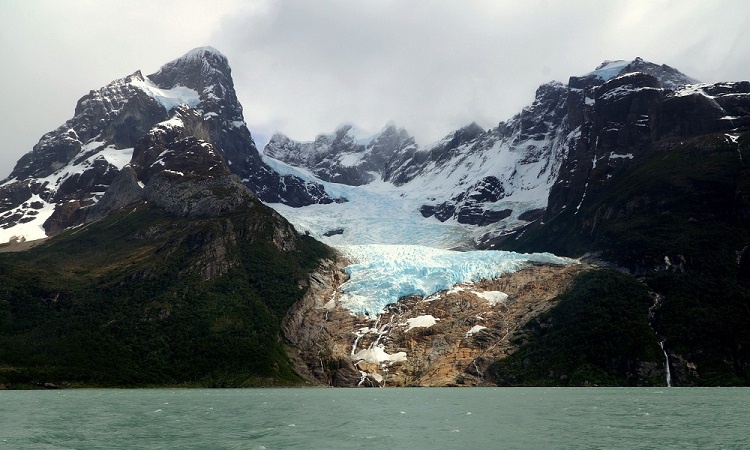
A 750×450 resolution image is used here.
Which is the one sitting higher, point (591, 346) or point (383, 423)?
point (591, 346)

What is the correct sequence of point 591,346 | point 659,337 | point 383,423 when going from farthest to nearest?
1. point 591,346
2. point 659,337
3. point 383,423

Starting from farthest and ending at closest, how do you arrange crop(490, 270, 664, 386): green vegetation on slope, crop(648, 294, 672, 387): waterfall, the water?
crop(490, 270, 664, 386): green vegetation on slope → crop(648, 294, 672, 387): waterfall → the water

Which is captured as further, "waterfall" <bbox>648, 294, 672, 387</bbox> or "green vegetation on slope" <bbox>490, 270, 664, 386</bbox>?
"green vegetation on slope" <bbox>490, 270, 664, 386</bbox>

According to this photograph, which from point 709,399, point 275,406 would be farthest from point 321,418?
point 709,399

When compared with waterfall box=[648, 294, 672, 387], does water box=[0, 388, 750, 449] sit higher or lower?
lower

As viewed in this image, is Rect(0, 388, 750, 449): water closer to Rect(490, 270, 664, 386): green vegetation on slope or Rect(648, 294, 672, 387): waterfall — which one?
Rect(648, 294, 672, 387): waterfall

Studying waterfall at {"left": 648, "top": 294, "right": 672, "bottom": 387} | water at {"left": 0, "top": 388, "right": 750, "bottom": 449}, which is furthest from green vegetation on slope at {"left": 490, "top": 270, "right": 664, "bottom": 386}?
water at {"left": 0, "top": 388, "right": 750, "bottom": 449}

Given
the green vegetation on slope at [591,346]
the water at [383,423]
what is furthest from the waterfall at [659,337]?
the water at [383,423]

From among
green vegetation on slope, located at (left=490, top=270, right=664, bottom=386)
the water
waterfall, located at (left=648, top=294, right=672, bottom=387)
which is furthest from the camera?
green vegetation on slope, located at (left=490, top=270, right=664, bottom=386)

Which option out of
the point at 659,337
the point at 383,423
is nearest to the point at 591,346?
the point at 659,337

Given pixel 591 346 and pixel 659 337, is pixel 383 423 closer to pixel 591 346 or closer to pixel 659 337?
pixel 591 346
